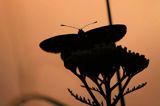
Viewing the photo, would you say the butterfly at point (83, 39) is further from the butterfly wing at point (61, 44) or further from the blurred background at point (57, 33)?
the blurred background at point (57, 33)

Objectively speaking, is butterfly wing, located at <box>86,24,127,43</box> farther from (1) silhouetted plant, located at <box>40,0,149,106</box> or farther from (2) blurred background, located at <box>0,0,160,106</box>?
(2) blurred background, located at <box>0,0,160,106</box>

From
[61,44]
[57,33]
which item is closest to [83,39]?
[61,44]

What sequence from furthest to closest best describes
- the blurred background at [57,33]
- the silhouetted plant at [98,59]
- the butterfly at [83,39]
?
the blurred background at [57,33] → the butterfly at [83,39] → the silhouetted plant at [98,59]

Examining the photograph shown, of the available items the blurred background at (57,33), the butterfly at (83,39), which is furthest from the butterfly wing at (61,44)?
the blurred background at (57,33)

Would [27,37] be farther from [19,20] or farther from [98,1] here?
[98,1]

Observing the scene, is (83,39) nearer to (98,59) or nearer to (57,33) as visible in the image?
(98,59)

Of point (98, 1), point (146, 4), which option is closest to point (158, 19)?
point (146, 4)

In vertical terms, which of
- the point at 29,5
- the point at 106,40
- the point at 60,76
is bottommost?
the point at 60,76
